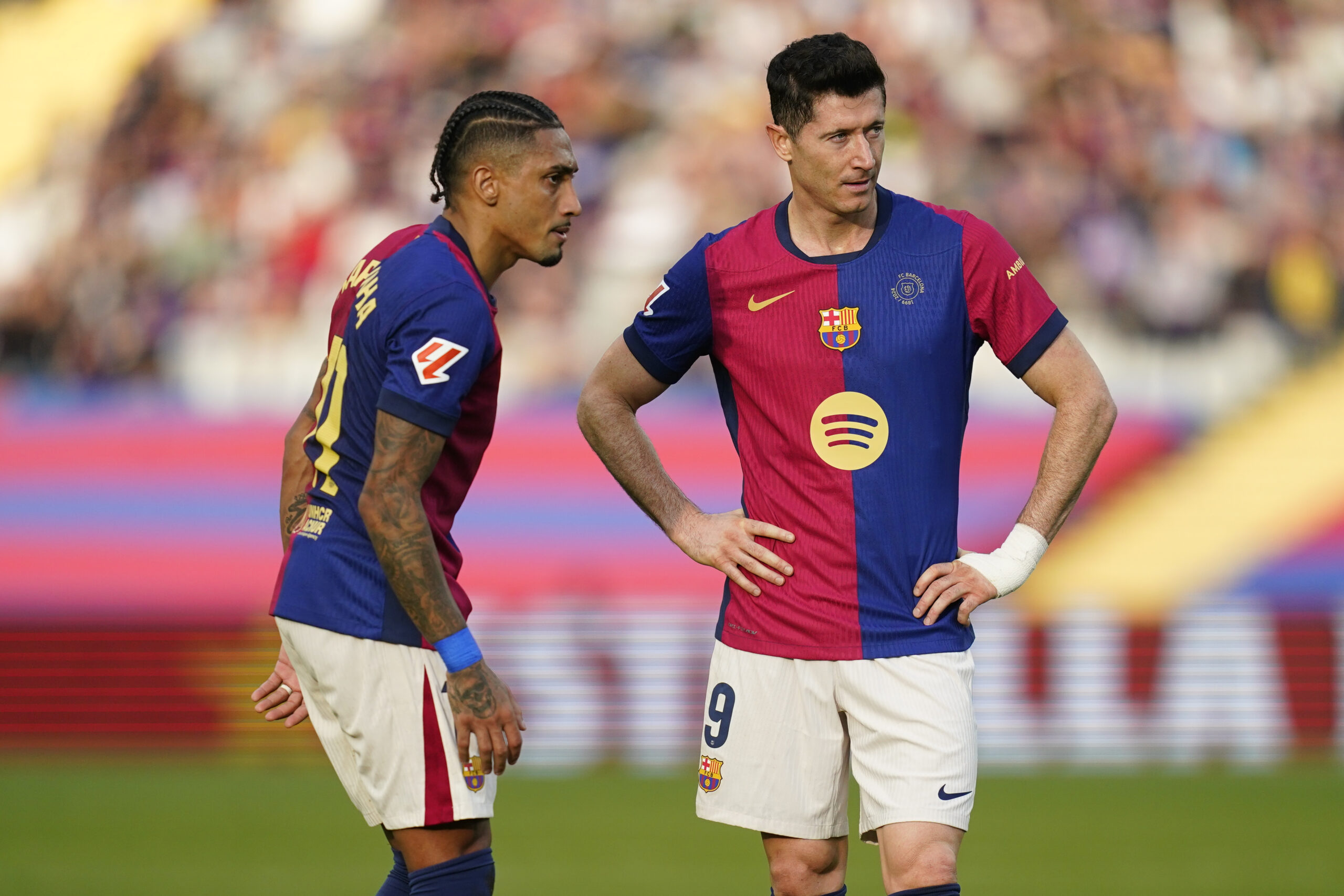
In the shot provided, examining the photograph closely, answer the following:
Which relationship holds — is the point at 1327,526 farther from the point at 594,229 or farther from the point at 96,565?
the point at 96,565

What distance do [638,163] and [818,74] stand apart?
24.3 ft

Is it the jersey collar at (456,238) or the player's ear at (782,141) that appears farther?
the player's ear at (782,141)

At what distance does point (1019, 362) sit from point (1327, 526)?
6956 mm

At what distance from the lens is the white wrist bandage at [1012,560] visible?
3.73 meters

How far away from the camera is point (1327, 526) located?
977cm

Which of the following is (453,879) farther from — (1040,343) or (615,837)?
(615,837)

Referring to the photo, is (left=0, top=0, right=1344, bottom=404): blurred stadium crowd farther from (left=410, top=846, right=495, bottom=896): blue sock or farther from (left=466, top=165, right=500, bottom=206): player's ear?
(left=410, top=846, right=495, bottom=896): blue sock

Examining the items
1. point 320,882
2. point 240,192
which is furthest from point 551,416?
point 320,882

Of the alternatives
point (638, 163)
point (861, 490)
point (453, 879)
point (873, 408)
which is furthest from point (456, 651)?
point (638, 163)

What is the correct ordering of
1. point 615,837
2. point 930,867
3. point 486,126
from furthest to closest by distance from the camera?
point 615,837 < point 486,126 < point 930,867

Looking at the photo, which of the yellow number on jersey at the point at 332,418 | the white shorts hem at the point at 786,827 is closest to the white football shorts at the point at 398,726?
the yellow number on jersey at the point at 332,418

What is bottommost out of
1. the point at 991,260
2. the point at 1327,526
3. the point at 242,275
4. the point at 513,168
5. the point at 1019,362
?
the point at 1327,526

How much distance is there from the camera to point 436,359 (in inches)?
130

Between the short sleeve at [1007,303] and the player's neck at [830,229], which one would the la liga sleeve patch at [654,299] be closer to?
the player's neck at [830,229]
